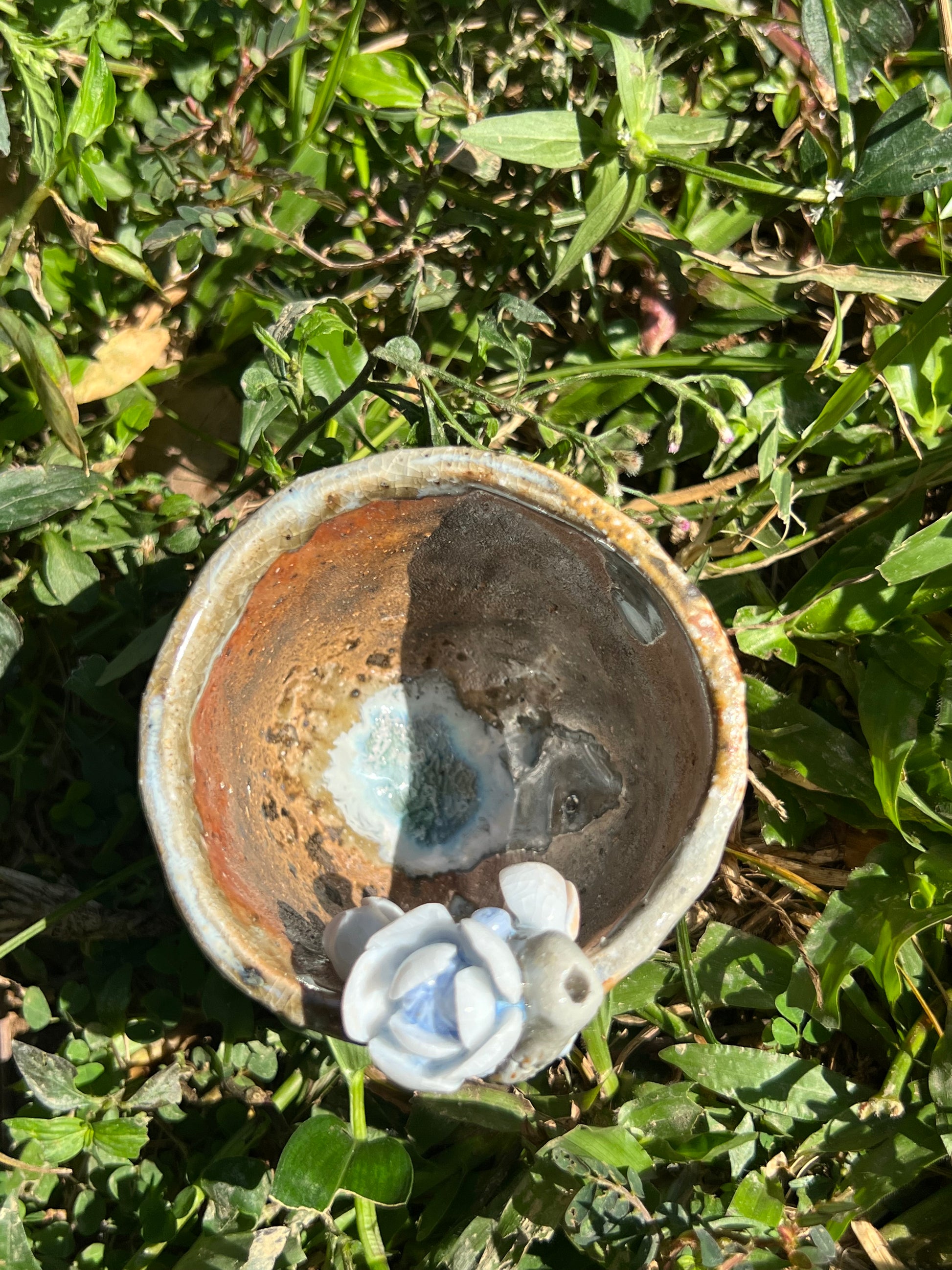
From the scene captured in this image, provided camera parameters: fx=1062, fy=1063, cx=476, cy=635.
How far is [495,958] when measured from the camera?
1076mm

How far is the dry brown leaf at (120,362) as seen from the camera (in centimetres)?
166

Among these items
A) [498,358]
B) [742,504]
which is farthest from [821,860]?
[498,358]

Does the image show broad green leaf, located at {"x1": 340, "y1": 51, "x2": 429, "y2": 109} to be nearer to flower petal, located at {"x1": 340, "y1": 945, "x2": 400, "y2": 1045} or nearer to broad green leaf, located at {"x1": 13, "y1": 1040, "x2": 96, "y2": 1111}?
flower petal, located at {"x1": 340, "y1": 945, "x2": 400, "y2": 1045}

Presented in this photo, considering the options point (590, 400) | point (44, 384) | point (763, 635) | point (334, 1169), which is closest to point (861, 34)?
point (590, 400)

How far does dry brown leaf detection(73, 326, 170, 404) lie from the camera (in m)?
1.66

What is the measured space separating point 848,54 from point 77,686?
1.41 meters

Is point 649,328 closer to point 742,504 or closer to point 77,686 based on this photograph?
point 742,504

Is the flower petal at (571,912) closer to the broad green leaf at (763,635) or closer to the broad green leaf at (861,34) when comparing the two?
the broad green leaf at (763,635)

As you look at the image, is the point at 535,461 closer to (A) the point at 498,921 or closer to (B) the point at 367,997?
(A) the point at 498,921

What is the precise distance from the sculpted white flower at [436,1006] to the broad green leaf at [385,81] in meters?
1.20

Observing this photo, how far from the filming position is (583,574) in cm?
134

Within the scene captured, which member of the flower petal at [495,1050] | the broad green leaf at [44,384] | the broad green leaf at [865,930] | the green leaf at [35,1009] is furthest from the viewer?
the green leaf at [35,1009]

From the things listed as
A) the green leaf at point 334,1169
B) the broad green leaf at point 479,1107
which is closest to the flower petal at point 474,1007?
the green leaf at point 334,1169

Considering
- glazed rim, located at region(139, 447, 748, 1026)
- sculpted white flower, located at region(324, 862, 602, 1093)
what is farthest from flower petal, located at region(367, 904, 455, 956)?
glazed rim, located at region(139, 447, 748, 1026)
